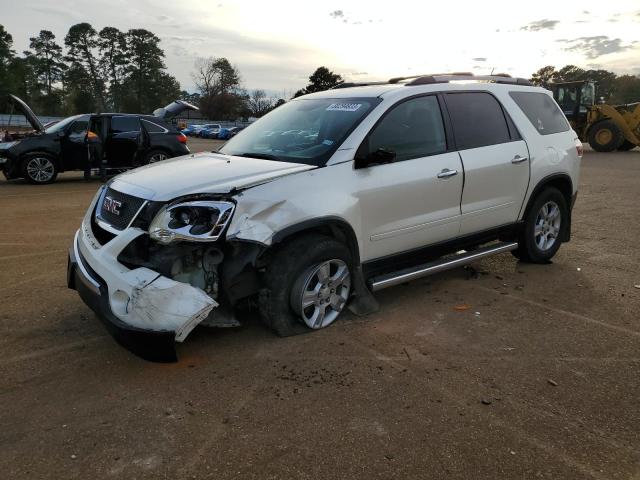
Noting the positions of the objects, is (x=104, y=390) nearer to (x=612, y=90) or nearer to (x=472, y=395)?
(x=472, y=395)

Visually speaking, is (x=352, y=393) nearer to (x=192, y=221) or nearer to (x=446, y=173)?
(x=192, y=221)

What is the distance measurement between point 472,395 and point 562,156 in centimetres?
350

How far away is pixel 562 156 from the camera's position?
5.62m

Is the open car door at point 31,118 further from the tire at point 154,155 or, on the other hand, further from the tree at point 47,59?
the tree at point 47,59

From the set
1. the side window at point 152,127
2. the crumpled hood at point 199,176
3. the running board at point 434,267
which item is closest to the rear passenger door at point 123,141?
the side window at point 152,127

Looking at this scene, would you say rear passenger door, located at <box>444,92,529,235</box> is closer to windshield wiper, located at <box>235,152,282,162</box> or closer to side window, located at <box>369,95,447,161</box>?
side window, located at <box>369,95,447,161</box>

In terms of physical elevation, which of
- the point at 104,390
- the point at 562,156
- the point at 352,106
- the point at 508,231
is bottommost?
the point at 104,390

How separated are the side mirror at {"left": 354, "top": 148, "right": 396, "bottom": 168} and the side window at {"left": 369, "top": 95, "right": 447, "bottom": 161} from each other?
12 centimetres

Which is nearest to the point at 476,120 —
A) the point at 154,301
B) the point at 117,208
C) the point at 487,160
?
the point at 487,160

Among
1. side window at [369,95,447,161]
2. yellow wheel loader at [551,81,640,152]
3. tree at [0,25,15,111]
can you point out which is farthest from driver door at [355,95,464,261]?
tree at [0,25,15,111]

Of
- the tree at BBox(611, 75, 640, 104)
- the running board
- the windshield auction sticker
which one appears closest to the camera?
the running board

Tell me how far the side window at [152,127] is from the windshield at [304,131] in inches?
337

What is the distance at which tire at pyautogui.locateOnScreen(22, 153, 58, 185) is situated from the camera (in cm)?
1203

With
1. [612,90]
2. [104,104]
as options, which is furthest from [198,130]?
[612,90]
